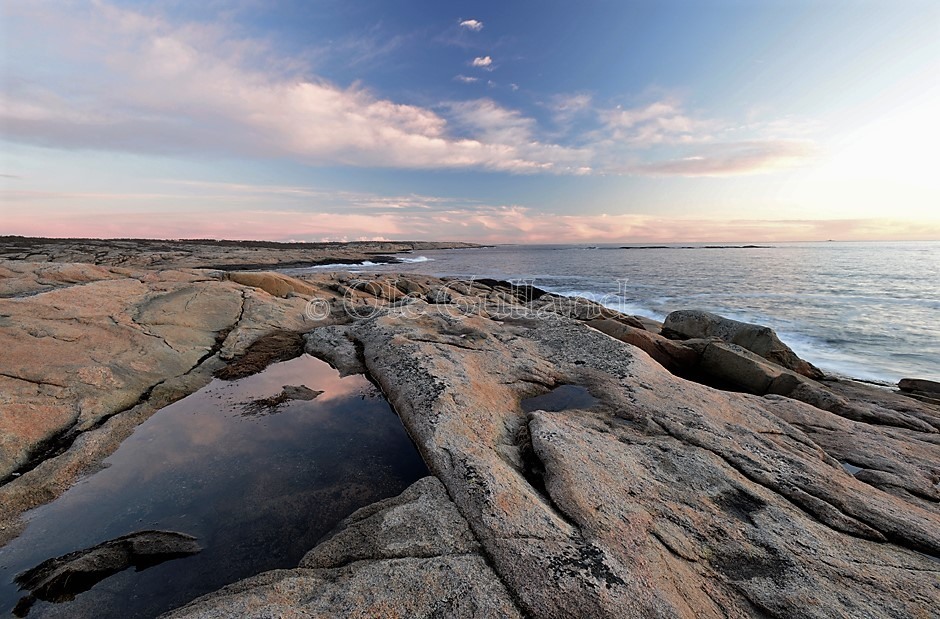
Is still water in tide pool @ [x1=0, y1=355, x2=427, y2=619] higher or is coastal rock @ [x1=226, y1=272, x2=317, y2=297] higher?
coastal rock @ [x1=226, y1=272, x2=317, y2=297]

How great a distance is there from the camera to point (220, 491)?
15.8 ft

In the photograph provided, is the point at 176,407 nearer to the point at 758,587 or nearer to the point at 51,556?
the point at 51,556

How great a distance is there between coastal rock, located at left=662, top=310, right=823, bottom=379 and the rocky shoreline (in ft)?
7.06

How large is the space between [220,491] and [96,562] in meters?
1.23

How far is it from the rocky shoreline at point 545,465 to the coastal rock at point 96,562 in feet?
4.05

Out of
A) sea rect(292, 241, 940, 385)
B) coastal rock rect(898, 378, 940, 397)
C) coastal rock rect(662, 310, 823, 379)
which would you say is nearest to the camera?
coastal rock rect(898, 378, 940, 397)

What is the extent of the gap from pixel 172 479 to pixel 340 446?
2123mm

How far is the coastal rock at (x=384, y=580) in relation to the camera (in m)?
2.98

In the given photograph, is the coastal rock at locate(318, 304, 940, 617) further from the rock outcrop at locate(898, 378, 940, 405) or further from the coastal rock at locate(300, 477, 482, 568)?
the rock outcrop at locate(898, 378, 940, 405)

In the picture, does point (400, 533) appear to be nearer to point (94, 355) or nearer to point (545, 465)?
point (545, 465)

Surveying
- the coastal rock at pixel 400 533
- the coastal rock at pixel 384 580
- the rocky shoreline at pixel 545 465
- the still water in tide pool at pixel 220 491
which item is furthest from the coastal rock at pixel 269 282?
the coastal rock at pixel 384 580

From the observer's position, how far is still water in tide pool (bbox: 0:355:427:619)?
359 centimetres

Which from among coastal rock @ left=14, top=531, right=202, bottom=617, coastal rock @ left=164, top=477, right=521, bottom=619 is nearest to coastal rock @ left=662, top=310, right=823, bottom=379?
coastal rock @ left=164, top=477, right=521, bottom=619

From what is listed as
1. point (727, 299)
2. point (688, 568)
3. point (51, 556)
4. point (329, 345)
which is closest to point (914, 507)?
point (688, 568)
